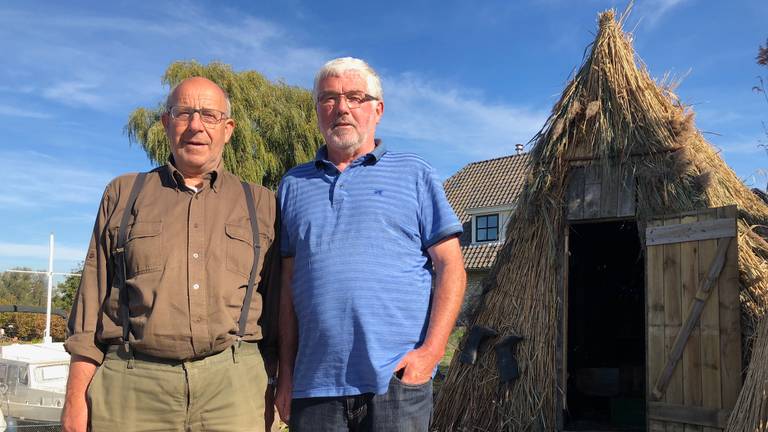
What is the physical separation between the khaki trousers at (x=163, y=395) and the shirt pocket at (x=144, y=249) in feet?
1.01

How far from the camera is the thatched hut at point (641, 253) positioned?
5.86 m

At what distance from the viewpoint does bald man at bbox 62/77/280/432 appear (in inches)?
96.7

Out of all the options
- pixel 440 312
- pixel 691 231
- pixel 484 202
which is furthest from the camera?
Answer: pixel 484 202

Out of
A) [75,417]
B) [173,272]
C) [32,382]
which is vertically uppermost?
[173,272]

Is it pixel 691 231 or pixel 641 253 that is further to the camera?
pixel 641 253

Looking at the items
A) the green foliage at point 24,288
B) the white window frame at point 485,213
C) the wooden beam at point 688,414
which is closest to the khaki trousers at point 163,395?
the wooden beam at point 688,414

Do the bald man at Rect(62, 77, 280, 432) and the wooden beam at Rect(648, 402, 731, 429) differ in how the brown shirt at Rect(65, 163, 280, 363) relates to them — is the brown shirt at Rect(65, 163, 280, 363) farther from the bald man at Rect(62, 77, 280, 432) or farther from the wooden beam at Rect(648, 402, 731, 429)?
the wooden beam at Rect(648, 402, 731, 429)

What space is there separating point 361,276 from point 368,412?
495mm

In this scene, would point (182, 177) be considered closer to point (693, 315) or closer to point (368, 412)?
point (368, 412)

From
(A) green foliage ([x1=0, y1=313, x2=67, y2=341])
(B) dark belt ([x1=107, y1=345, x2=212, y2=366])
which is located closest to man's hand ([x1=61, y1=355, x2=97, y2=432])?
(B) dark belt ([x1=107, y1=345, x2=212, y2=366])

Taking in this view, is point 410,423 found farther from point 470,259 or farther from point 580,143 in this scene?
point 470,259

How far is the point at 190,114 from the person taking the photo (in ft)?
8.84

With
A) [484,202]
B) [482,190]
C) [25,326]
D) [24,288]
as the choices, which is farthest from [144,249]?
[24,288]

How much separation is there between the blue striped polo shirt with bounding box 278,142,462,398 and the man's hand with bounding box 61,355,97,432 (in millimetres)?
758
